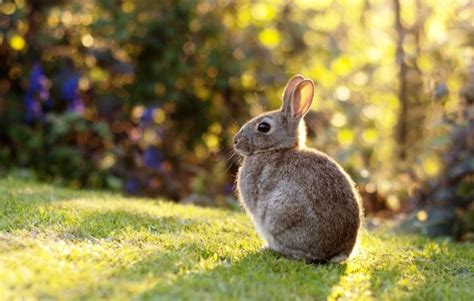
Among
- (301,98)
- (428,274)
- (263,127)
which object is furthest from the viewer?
(263,127)

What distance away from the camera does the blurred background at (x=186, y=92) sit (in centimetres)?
968

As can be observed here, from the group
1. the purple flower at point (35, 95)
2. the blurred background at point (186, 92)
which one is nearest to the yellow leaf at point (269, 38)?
the blurred background at point (186, 92)

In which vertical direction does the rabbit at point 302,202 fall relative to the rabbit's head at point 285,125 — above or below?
below

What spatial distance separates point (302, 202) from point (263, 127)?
2.96 feet

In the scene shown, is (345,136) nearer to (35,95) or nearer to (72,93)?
(72,93)

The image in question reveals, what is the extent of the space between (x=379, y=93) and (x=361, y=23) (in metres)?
1.08

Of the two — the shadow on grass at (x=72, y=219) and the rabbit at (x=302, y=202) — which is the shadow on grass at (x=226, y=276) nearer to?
the rabbit at (x=302, y=202)

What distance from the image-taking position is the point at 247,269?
4.73 meters

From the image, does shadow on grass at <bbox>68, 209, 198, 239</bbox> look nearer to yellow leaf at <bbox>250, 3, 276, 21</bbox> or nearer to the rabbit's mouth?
the rabbit's mouth

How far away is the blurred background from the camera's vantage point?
9680 millimetres

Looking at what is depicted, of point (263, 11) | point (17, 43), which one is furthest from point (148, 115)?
point (263, 11)

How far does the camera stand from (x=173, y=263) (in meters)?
4.56

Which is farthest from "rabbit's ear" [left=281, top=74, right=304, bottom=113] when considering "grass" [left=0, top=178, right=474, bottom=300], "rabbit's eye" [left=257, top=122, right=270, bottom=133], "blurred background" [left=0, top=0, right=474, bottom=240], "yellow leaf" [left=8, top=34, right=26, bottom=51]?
"yellow leaf" [left=8, top=34, right=26, bottom=51]

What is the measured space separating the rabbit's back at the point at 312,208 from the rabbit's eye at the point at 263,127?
18.2 inches
